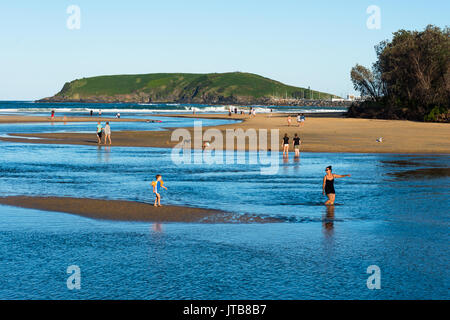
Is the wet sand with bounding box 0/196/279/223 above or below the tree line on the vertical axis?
below

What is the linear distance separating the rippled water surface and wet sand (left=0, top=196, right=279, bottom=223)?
670mm

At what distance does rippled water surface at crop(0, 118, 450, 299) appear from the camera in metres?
10.3

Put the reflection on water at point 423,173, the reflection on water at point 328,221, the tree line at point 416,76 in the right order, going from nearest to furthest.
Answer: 1. the reflection on water at point 328,221
2. the reflection on water at point 423,173
3. the tree line at point 416,76

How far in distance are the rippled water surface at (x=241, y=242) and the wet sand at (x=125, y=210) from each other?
670 mm

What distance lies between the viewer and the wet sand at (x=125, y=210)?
53.9 feet

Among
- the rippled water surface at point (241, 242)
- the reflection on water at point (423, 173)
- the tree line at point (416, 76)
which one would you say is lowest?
the rippled water surface at point (241, 242)

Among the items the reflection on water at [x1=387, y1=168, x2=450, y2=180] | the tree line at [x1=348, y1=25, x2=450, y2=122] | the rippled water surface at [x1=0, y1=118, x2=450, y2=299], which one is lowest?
the rippled water surface at [x1=0, y1=118, x2=450, y2=299]

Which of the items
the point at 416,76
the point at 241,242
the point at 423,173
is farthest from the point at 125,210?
the point at 416,76

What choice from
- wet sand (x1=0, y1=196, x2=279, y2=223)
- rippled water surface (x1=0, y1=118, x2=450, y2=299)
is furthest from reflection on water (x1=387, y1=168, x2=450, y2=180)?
wet sand (x1=0, y1=196, x2=279, y2=223)

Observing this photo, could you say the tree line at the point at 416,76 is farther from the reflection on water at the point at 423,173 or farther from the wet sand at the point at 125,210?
the wet sand at the point at 125,210

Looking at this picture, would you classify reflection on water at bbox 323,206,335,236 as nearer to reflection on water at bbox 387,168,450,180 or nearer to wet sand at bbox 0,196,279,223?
wet sand at bbox 0,196,279,223

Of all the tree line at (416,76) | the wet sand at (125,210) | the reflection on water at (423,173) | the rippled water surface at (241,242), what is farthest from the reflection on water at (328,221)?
the tree line at (416,76)

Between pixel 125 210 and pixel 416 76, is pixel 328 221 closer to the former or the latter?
pixel 125 210
